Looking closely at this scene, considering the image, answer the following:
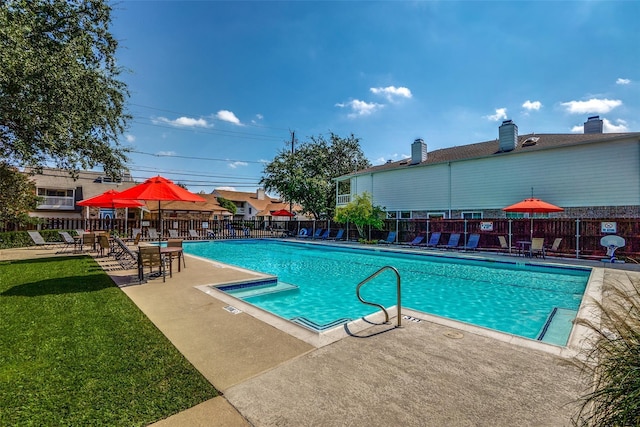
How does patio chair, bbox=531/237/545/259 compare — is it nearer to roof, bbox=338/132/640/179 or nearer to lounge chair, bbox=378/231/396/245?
roof, bbox=338/132/640/179

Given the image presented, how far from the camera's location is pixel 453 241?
17.5 meters

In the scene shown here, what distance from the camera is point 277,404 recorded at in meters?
2.61

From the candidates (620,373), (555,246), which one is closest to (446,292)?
(620,373)

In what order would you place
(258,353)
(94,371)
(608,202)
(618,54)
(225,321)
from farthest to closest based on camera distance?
1. (608,202)
2. (618,54)
3. (225,321)
4. (258,353)
5. (94,371)

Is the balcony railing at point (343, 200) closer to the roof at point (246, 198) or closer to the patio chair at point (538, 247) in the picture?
the patio chair at point (538, 247)

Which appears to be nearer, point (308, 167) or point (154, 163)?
point (308, 167)

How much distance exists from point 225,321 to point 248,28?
16.1m

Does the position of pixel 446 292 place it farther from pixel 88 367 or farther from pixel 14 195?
pixel 14 195

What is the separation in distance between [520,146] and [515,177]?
211cm

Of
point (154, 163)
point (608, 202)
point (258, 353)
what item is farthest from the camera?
point (154, 163)

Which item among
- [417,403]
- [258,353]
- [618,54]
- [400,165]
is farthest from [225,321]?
[400,165]

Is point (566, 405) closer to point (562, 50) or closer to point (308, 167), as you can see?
point (562, 50)

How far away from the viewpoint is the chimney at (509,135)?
1881 centimetres

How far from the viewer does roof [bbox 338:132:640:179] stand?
51.4ft
